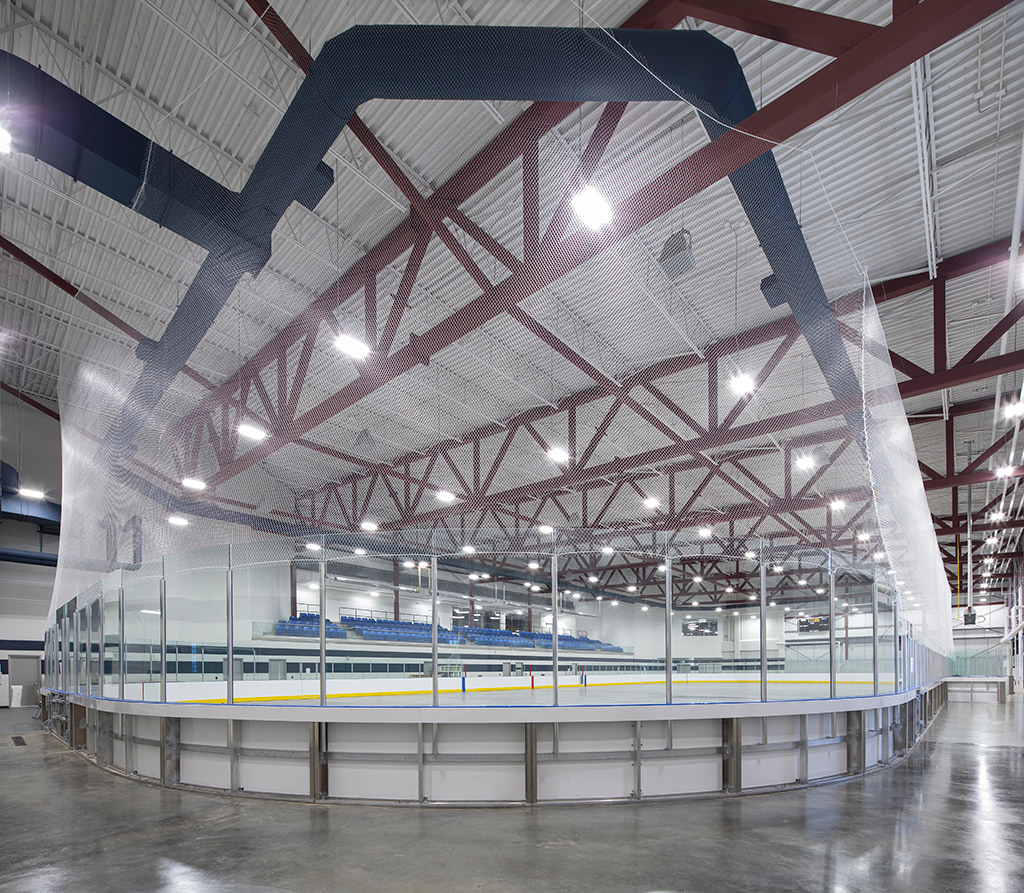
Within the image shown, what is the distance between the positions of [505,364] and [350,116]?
4.32 metres

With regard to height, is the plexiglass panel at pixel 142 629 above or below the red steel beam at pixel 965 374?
below

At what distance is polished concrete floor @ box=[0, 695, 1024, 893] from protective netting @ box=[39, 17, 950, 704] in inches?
76.5

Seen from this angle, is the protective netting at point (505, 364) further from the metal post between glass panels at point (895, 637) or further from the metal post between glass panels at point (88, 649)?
the metal post between glass panels at point (88, 649)

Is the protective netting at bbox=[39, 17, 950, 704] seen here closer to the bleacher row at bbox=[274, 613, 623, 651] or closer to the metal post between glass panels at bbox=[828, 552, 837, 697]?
the metal post between glass panels at bbox=[828, 552, 837, 697]

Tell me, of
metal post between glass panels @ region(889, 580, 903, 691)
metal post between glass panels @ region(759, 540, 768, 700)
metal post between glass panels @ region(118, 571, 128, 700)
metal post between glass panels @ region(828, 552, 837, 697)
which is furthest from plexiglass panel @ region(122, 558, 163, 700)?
metal post between glass panels @ region(889, 580, 903, 691)

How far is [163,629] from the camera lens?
835cm

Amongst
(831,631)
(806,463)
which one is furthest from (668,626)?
(806,463)

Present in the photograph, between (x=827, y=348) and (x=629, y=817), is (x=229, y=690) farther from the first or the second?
(x=827, y=348)

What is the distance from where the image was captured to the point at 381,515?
9508 mm

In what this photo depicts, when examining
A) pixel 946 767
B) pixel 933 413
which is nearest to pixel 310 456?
pixel 946 767

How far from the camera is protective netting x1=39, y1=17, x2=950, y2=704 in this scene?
270 inches

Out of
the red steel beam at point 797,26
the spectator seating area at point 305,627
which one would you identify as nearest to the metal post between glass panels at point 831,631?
the red steel beam at point 797,26

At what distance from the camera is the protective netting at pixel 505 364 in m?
6.85

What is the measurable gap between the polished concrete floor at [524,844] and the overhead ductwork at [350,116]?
402 centimetres
